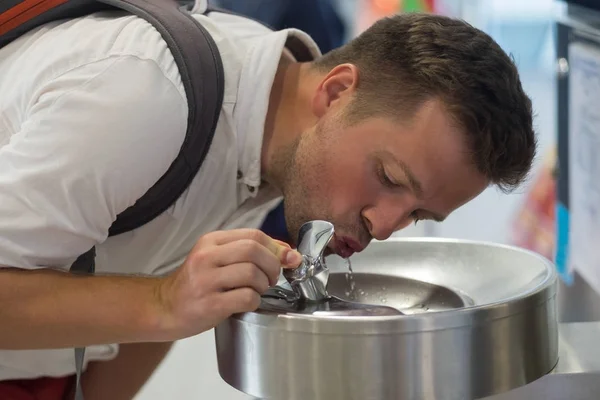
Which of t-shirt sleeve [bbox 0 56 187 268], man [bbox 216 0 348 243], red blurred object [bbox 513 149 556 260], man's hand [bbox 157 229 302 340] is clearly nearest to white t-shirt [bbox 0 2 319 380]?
t-shirt sleeve [bbox 0 56 187 268]

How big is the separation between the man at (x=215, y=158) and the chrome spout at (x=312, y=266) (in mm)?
16

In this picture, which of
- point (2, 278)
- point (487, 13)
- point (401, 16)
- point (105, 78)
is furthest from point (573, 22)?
point (487, 13)

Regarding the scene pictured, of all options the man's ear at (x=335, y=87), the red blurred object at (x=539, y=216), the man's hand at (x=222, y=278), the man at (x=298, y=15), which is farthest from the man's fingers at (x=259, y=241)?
the red blurred object at (x=539, y=216)

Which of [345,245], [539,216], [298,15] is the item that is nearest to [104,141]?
[345,245]

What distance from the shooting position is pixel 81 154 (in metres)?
0.72

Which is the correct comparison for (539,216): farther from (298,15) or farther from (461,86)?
(461,86)

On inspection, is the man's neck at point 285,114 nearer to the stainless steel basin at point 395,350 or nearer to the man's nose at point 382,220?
the man's nose at point 382,220

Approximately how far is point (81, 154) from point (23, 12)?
0.24m

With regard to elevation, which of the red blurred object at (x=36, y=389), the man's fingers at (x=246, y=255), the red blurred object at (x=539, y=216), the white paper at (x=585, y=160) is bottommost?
the red blurred object at (x=539, y=216)

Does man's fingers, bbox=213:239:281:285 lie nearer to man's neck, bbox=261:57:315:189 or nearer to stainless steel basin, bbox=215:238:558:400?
stainless steel basin, bbox=215:238:558:400

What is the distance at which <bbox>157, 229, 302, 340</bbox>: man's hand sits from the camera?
66 centimetres

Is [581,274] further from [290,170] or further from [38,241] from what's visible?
[38,241]

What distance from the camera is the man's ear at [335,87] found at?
2.91 ft

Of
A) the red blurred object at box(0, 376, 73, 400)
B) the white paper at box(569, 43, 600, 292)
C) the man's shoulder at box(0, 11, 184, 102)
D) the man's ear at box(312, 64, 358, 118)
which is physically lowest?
the red blurred object at box(0, 376, 73, 400)
